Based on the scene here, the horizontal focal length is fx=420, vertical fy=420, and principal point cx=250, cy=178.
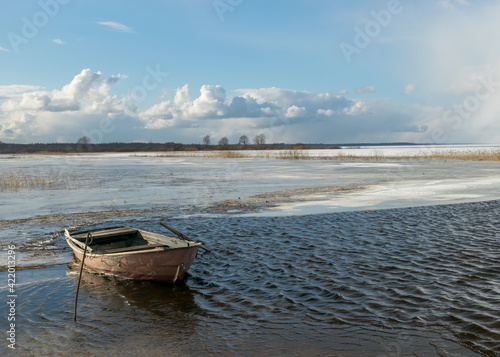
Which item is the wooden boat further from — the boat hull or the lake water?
the lake water

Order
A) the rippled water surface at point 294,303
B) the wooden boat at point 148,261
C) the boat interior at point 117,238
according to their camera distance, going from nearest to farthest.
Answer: the rippled water surface at point 294,303 < the wooden boat at point 148,261 < the boat interior at point 117,238

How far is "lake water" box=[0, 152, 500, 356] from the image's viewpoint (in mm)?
6047

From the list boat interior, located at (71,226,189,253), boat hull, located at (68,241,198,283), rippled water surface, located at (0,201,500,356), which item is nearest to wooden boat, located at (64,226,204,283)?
boat hull, located at (68,241,198,283)

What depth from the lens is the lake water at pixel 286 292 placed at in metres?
6.05

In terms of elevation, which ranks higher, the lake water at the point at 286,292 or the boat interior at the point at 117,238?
the boat interior at the point at 117,238

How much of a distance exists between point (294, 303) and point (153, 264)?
2.98 meters

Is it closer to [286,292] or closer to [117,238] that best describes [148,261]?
[286,292]

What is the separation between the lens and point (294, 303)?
7.48 meters

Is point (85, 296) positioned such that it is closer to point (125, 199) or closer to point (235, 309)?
point (235, 309)

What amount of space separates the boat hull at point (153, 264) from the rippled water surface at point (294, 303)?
238 mm

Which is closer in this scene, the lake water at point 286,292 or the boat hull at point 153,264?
the lake water at point 286,292

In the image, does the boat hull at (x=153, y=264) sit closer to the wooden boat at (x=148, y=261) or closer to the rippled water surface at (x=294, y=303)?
the wooden boat at (x=148, y=261)

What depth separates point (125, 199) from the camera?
20.6 metres

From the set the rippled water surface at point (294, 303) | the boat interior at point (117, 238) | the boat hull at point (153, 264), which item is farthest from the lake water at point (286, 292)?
the boat interior at point (117, 238)
